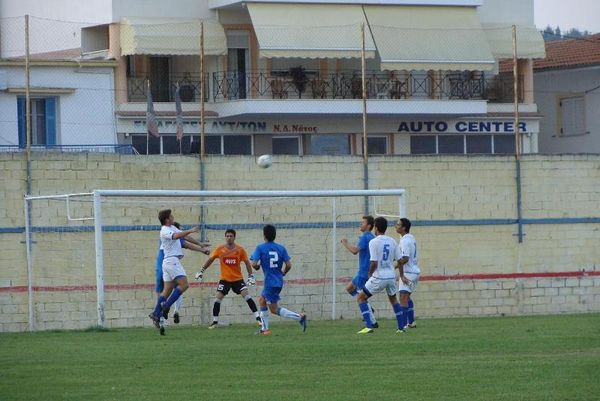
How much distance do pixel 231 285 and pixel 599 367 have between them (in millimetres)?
9008

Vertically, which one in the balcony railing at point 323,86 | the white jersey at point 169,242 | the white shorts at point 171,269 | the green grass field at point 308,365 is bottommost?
the green grass field at point 308,365

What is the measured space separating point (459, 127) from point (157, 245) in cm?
2129

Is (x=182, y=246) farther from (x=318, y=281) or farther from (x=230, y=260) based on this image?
(x=318, y=281)

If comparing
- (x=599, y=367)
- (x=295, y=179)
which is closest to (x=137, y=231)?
Result: (x=295, y=179)

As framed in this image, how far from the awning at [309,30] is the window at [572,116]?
9326 millimetres

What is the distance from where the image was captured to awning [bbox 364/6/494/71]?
42.1 m

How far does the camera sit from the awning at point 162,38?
41.2 metres

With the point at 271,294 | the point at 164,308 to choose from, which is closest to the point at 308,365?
the point at 271,294

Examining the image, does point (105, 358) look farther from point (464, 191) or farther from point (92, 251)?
point (464, 191)

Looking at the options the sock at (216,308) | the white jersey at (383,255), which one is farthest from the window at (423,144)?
the white jersey at (383,255)

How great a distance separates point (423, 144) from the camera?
46.2 metres

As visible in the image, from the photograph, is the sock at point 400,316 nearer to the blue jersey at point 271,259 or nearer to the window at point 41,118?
the blue jersey at point 271,259

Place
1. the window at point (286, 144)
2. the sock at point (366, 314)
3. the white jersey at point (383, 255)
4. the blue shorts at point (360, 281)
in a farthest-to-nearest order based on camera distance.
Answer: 1. the window at point (286, 144)
2. the blue shorts at point (360, 281)
3. the sock at point (366, 314)
4. the white jersey at point (383, 255)

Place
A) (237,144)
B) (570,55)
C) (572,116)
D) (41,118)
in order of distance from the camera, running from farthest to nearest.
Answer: (570,55) < (572,116) < (237,144) < (41,118)
